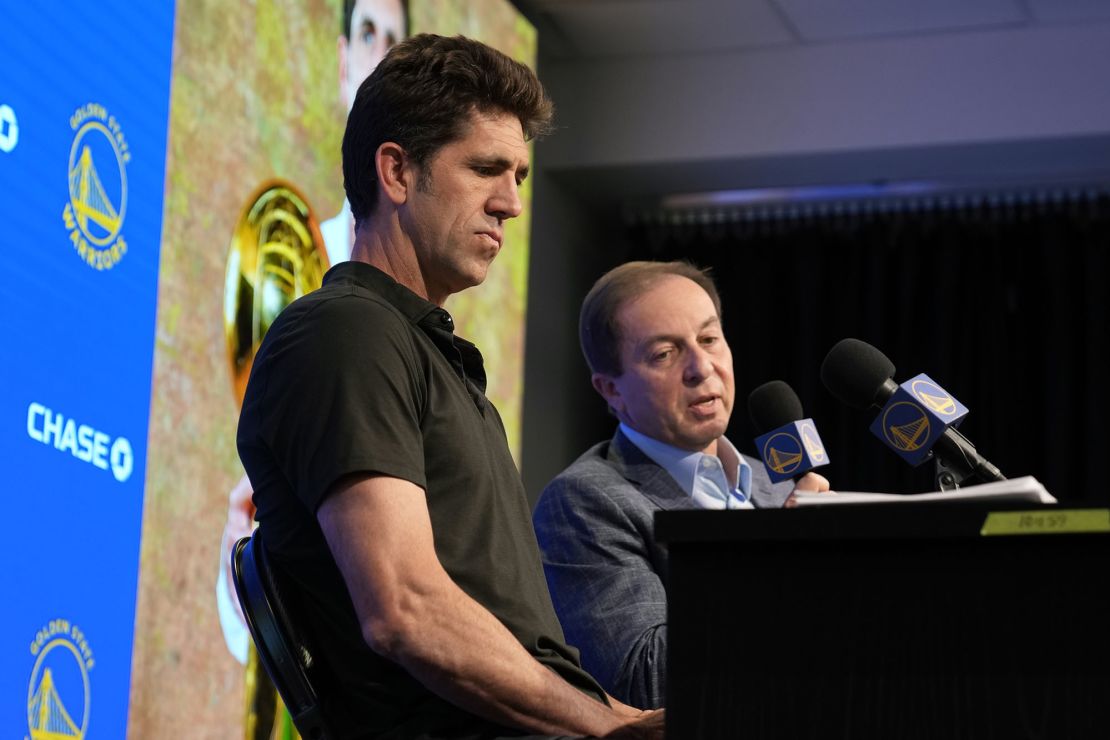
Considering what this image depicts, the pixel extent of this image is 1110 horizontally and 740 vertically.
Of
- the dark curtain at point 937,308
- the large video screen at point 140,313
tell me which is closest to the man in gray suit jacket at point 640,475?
the large video screen at point 140,313

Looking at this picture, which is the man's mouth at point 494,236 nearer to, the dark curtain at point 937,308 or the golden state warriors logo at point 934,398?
the golden state warriors logo at point 934,398

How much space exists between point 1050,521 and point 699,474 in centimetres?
135

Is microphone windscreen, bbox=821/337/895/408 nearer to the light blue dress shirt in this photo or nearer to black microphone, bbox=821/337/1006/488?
black microphone, bbox=821/337/1006/488

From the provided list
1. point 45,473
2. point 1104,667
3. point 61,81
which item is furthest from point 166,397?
point 1104,667

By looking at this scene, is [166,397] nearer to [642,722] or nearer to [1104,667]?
[642,722]

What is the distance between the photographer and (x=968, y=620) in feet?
3.88

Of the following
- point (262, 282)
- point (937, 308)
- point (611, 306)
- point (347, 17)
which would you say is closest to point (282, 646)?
point (611, 306)

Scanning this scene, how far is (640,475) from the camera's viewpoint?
241 cm

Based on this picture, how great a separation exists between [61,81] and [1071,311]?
14.9 ft

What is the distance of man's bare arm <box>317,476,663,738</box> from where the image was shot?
55.3 inches

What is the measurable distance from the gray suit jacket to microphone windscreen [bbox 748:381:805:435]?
8.2 inches

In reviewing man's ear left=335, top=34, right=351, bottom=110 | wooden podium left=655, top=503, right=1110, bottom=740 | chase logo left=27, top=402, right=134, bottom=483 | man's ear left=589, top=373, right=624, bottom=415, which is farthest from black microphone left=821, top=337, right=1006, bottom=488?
man's ear left=335, top=34, right=351, bottom=110

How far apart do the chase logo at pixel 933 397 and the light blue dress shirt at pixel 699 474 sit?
2.40 feet

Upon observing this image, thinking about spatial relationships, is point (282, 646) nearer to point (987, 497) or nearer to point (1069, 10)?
point (987, 497)
